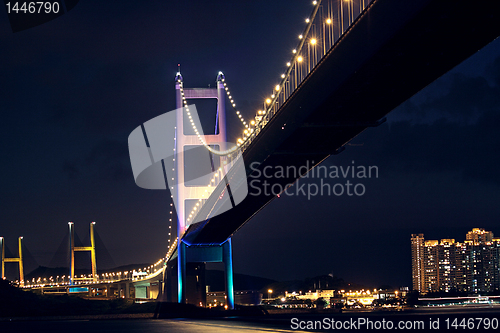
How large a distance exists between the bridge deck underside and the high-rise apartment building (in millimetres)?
80703

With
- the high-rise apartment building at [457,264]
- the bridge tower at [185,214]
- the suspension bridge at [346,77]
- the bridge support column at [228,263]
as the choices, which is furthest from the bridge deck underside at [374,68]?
the high-rise apartment building at [457,264]

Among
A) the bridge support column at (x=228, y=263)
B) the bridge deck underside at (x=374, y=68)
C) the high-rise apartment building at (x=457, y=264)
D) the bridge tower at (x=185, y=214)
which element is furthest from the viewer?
the high-rise apartment building at (x=457, y=264)

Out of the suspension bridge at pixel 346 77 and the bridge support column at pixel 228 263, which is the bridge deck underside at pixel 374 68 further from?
the bridge support column at pixel 228 263

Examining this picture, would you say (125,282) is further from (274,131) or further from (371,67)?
(371,67)

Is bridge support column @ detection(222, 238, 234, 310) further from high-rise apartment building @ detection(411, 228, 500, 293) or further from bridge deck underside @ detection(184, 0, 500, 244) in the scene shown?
high-rise apartment building @ detection(411, 228, 500, 293)

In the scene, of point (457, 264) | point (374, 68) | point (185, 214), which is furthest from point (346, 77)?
point (457, 264)

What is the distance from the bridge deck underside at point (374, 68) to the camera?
1011 cm

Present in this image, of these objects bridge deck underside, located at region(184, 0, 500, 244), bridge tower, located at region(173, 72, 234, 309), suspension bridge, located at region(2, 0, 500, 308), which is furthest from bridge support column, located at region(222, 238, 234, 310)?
bridge deck underside, located at region(184, 0, 500, 244)

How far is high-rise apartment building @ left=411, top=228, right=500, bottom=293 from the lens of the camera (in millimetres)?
93188

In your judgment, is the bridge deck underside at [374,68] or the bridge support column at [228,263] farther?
the bridge support column at [228,263]

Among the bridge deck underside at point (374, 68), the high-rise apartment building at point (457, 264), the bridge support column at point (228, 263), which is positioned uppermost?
the bridge deck underside at point (374, 68)

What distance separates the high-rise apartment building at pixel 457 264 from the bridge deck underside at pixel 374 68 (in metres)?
80.7

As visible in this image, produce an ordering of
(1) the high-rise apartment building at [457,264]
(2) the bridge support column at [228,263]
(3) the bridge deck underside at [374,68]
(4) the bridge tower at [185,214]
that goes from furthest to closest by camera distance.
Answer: (1) the high-rise apartment building at [457,264] → (2) the bridge support column at [228,263] → (4) the bridge tower at [185,214] → (3) the bridge deck underside at [374,68]

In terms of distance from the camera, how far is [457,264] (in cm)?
10100
